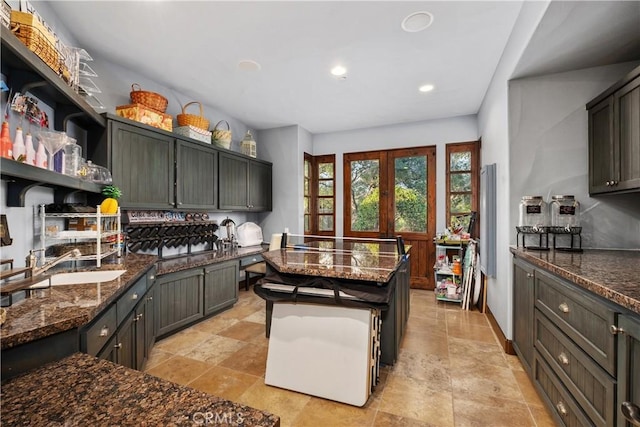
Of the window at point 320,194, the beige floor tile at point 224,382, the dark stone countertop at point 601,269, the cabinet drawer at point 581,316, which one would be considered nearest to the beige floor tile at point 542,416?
the cabinet drawer at point 581,316

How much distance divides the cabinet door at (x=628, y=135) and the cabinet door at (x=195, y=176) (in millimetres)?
3969

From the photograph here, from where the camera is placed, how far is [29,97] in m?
1.85

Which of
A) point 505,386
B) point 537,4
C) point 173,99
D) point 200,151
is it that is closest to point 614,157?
point 537,4

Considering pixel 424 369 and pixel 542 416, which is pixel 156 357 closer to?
pixel 424 369

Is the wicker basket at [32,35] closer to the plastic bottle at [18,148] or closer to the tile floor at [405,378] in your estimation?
the plastic bottle at [18,148]

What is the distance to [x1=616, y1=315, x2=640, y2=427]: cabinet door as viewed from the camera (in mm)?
1040

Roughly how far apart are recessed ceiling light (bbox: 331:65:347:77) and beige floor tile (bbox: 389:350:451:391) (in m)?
2.93

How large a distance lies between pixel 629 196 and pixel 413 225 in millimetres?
2736

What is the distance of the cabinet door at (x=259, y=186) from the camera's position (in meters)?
4.63

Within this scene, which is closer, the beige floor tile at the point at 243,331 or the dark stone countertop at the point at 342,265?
the dark stone countertop at the point at 342,265

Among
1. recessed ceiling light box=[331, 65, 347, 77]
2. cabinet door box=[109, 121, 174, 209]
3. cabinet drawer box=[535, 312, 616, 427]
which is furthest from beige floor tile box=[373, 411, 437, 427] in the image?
recessed ceiling light box=[331, 65, 347, 77]

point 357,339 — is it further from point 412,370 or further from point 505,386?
point 505,386

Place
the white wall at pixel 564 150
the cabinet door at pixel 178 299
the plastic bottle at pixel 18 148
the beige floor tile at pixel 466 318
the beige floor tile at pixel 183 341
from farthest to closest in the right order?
the beige floor tile at pixel 466 318 → the cabinet door at pixel 178 299 → the beige floor tile at pixel 183 341 → the white wall at pixel 564 150 → the plastic bottle at pixel 18 148

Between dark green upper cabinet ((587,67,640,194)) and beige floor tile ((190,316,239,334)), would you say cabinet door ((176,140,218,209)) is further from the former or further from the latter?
dark green upper cabinet ((587,67,640,194))
